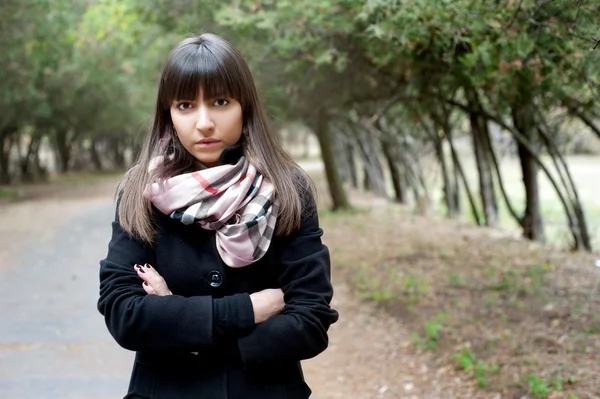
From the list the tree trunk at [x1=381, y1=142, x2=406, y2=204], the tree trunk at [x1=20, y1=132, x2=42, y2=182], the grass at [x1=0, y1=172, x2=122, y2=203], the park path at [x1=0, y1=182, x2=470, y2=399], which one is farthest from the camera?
the tree trunk at [x1=20, y1=132, x2=42, y2=182]

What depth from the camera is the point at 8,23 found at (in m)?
16.5

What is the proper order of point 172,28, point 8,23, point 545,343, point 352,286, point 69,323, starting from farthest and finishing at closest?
1. point 8,23
2. point 172,28
3. point 352,286
4. point 69,323
5. point 545,343

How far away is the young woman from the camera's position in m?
2.14

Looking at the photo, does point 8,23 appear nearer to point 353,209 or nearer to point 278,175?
point 353,209

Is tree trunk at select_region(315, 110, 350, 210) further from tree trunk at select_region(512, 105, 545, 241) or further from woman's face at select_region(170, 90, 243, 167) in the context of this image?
woman's face at select_region(170, 90, 243, 167)

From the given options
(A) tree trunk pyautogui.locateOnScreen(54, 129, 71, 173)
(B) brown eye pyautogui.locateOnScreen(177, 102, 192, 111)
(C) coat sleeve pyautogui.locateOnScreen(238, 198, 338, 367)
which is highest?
(B) brown eye pyautogui.locateOnScreen(177, 102, 192, 111)

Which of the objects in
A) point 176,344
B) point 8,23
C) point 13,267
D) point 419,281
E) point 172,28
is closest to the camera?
point 176,344

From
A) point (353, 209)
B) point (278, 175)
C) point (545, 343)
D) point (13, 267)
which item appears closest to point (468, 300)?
point (545, 343)

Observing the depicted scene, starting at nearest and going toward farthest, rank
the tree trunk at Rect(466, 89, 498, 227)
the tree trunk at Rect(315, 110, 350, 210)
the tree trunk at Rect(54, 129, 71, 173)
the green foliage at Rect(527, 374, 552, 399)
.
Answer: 1. the green foliage at Rect(527, 374, 552, 399)
2. the tree trunk at Rect(466, 89, 498, 227)
3. the tree trunk at Rect(315, 110, 350, 210)
4. the tree trunk at Rect(54, 129, 71, 173)

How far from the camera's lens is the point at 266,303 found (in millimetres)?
2186

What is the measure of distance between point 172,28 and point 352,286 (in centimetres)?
606

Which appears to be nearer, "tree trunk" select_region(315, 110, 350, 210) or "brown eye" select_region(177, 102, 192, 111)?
"brown eye" select_region(177, 102, 192, 111)

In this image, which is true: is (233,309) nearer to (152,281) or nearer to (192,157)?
(152,281)

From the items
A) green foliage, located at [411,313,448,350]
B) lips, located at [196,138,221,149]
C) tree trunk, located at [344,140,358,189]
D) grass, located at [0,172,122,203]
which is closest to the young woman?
lips, located at [196,138,221,149]
